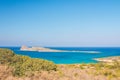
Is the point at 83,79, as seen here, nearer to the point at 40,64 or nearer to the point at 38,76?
the point at 38,76

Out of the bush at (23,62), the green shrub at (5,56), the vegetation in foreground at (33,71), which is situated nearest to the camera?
the vegetation in foreground at (33,71)

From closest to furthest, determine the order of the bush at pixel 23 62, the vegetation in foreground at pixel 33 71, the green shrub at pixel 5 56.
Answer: the vegetation in foreground at pixel 33 71 → the bush at pixel 23 62 → the green shrub at pixel 5 56

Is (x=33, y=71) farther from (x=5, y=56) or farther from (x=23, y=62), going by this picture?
(x=5, y=56)

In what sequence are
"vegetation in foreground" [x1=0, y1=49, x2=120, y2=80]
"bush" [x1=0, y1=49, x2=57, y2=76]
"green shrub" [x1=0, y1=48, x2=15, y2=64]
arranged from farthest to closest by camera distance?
"green shrub" [x1=0, y1=48, x2=15, y2=64] < "bush" [x1=0, y1=49, x2=57, y2=76] < "vegetation in foreground" [x1=0, y1=49, x2=120, y2=80]

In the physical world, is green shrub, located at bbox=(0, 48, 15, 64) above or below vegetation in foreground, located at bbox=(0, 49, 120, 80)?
above

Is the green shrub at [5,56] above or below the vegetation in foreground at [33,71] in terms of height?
above

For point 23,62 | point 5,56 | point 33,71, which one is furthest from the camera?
point 23,62

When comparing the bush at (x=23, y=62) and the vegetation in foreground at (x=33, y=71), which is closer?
the vegetation in foreground at (x=33, y=71)

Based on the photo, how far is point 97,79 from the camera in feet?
42.6

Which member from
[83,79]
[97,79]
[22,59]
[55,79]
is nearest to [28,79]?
[55,79]

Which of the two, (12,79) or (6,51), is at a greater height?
(6,51)

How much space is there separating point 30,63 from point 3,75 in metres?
5.48

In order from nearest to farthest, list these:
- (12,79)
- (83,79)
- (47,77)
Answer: (12,79) → (47,77) → (83,79)

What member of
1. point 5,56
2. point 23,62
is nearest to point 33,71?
point 23,62
